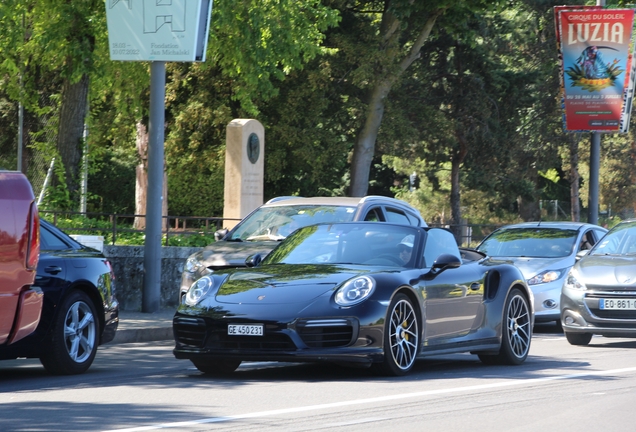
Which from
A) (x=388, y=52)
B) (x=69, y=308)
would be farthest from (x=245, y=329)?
(x=388, y=52)

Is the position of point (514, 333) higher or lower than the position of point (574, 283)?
lower

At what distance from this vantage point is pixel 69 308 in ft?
33.8

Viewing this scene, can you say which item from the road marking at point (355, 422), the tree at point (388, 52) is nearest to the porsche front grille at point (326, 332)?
the road marking at point (355, 422)

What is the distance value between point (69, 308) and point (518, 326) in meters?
4.48

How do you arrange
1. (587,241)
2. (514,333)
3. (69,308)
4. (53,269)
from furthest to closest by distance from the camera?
(587,241), (514,333), (69,308), (53,269)

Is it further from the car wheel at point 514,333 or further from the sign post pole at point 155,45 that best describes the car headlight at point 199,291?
the sign post pole at point 155,45

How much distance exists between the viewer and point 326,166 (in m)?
41.2

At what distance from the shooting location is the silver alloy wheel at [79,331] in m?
10.3

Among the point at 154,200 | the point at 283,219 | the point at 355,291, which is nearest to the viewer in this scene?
the point at 355,291

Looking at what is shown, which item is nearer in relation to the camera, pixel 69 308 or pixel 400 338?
pixel 400 338

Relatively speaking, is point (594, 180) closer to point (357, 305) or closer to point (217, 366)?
point (217, 366)

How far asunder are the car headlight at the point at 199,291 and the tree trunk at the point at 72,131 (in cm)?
1351

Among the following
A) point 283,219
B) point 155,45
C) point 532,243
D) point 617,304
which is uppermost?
point 155,45

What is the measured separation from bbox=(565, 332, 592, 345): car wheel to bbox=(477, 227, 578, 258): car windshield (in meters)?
3.60
